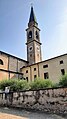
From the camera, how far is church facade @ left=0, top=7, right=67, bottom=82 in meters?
24.2

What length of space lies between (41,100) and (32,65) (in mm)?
18483

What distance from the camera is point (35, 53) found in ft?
117

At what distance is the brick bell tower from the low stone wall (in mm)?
22221

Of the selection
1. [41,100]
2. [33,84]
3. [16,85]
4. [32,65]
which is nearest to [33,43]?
[32,65]

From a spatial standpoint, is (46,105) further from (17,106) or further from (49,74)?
(49,74)

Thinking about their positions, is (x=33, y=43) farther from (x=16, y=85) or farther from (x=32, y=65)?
(x=16, y=85)

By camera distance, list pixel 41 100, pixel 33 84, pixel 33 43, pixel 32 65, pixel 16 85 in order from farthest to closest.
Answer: pixel 33 43 < pixel 32 65 < pixel 16 85 < pixel 33 84 < pixel 41 100

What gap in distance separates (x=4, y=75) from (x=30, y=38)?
50.2 feet

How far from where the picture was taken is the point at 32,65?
28.5 metres

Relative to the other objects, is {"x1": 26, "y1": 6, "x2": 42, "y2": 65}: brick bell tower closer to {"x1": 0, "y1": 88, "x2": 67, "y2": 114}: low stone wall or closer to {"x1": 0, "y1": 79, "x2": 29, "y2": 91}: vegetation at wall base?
{"x1": 0, "y1": 79, "x2": 29, "y2": 91}: vegetation at wall base

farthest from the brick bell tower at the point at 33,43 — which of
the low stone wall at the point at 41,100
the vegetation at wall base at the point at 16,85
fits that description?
the low stone wall at the point at 41,100

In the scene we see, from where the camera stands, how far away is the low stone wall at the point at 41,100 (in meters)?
9.02

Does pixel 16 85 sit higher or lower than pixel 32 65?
lower

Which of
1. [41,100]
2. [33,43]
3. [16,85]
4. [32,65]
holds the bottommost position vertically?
[41,100]
